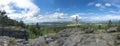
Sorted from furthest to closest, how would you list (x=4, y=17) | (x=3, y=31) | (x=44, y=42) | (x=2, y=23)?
(x=4, y=17)
(x=2, y=23)
(x=3, y=31)
(x=44, y=42)

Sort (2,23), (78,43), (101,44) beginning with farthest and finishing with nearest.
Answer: (2,23) → (78,43) → (101,44)

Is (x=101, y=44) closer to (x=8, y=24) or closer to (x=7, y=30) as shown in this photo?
(x=7, y=30)

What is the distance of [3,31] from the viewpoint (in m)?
111

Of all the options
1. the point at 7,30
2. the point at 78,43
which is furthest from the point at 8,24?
the point at 78,43

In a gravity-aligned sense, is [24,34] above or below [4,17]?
below

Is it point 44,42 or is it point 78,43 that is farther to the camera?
point 44,42

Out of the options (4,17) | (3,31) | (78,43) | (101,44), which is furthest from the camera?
(4,17)

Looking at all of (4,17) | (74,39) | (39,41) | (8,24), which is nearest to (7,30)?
(8,24)

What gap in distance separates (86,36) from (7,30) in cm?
8694

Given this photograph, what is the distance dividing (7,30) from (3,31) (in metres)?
2.09

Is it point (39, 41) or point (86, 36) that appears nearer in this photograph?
point (86, 36)

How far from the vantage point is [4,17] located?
5423 inches

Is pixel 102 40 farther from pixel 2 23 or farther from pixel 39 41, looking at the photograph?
pixel 2 23

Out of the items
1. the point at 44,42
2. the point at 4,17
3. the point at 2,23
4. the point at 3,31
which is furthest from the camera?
the point at 4,17
